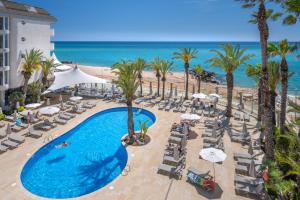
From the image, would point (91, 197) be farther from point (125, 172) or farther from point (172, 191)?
point (172, 191)

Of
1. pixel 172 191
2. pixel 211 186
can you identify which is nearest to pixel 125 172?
pixel 172 191

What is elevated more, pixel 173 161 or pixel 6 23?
pixel 6 23

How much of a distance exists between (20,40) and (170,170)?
24.6m

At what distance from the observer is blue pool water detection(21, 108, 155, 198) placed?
14.1 metres

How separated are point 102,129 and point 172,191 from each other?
39.8 ft

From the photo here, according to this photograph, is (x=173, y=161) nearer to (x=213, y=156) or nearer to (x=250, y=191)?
(x=213, y=156)

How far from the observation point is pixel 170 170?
14.8m

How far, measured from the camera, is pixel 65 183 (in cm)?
1455

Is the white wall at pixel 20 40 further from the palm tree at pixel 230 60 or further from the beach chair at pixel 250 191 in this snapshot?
the beach chair at pixel 250 191

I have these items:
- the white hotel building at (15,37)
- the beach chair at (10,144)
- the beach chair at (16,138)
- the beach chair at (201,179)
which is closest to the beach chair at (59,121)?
the beach chair at (16,138)

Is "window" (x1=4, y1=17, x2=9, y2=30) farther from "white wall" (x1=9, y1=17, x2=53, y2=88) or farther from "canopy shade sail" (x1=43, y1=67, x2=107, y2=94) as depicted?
"canopy shade sail" (x1=43, y1=67, x2=107, y2=94)

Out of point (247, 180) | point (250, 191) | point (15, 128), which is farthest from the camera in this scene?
point (15, 128)

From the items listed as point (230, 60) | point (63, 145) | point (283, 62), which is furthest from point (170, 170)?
point (230, 60)

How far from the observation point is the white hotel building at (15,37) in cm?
2638
